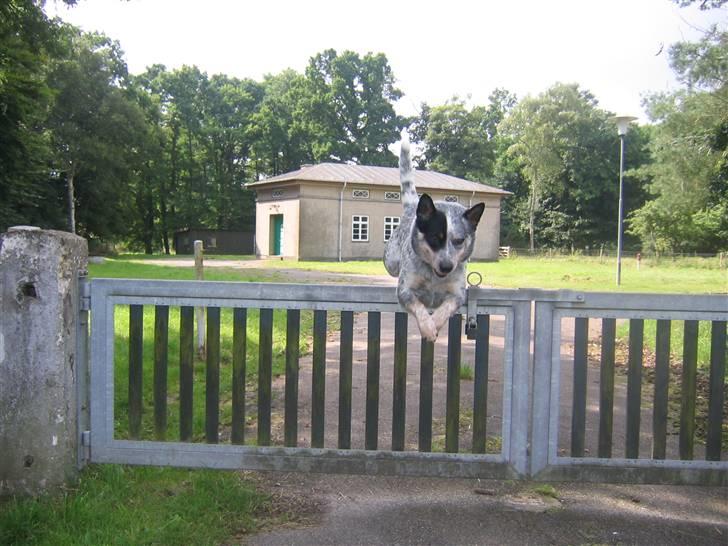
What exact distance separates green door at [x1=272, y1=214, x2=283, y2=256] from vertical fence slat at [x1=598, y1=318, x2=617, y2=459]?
39.7 m

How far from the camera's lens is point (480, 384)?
4094 millimetres

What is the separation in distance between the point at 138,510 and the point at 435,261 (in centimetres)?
226

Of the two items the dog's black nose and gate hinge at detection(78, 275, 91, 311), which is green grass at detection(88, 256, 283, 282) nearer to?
gate hinge at detection(78, 275, 91, 311)

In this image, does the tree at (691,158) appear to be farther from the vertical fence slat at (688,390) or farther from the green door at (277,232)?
the green door at (277,232)

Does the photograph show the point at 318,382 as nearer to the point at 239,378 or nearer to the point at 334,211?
the point at 239,378

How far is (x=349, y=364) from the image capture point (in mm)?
4160

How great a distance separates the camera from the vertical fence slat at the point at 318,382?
162 inches

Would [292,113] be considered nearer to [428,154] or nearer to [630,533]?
[428,154]

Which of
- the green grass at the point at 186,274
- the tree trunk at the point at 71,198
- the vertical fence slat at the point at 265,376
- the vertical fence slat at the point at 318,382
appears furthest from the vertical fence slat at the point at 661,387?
the tree trunk at the point at 71,198

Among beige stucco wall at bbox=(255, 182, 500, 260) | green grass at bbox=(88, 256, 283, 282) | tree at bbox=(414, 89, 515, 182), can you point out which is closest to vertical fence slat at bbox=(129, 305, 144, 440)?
green grass at bbox=(88, 256, 283, 282)

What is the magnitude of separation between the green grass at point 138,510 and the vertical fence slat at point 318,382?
51cm

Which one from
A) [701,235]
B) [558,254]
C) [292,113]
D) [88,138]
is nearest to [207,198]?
[292,113]

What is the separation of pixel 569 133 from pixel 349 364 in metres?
61.7

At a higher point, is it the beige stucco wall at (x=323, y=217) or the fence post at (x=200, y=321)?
the beige stucco wall at (x=323, y=217)
